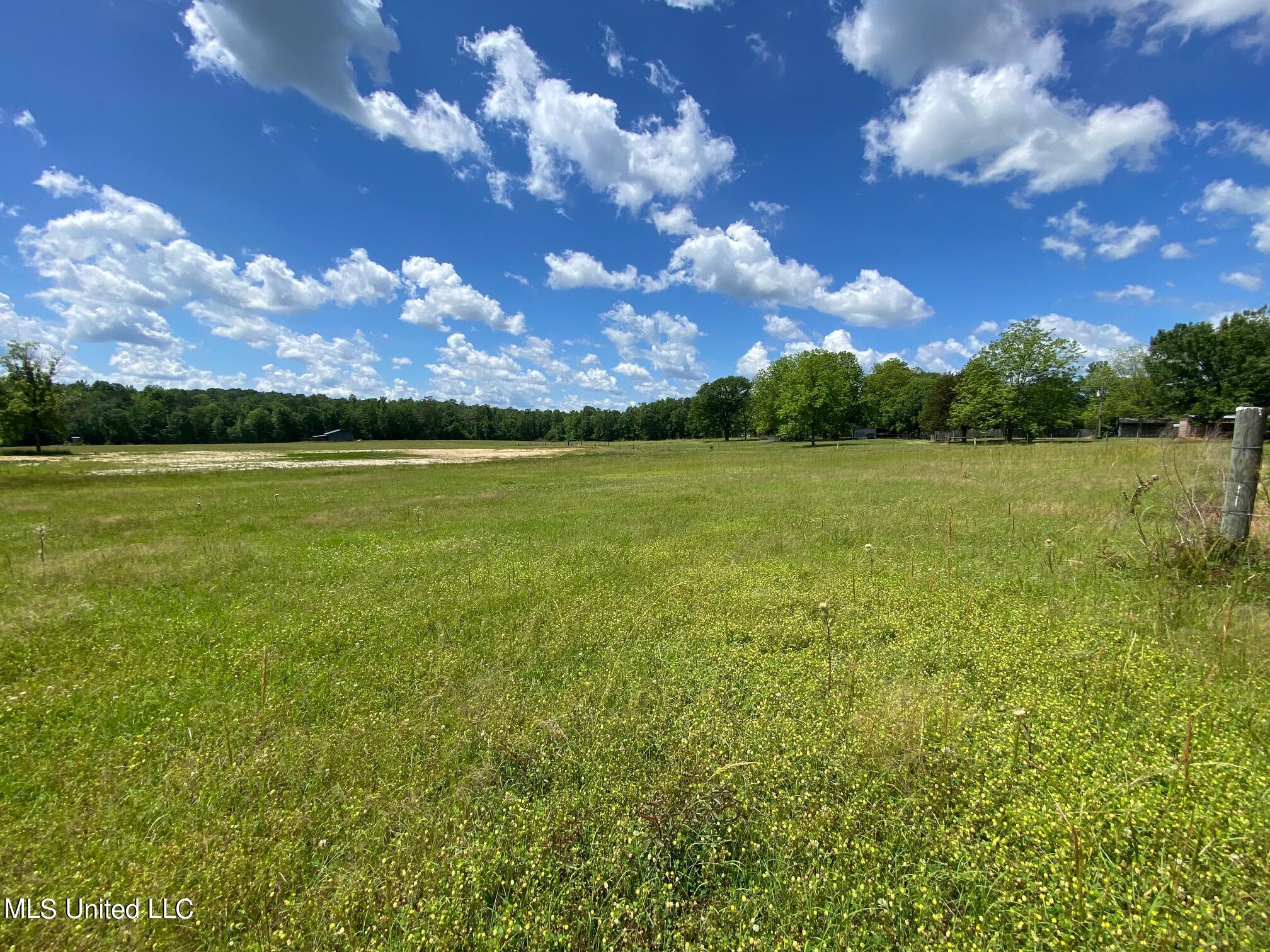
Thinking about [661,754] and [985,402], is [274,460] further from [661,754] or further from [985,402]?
[985,402]

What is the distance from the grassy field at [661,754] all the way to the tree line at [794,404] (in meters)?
35.0

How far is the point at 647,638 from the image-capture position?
586cm

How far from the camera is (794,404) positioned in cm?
6356

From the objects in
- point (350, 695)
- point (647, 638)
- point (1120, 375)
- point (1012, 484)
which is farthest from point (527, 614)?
point (1120, 375)

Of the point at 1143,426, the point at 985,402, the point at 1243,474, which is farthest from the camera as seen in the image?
the point at 985,402

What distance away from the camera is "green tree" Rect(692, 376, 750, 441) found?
105625mm

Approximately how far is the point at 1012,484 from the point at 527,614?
15.6 metres

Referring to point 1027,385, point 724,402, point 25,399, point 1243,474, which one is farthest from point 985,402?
point 25,399

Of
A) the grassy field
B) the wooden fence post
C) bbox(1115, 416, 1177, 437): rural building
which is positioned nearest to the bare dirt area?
the grassy field

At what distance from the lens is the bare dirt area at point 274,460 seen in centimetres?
3600

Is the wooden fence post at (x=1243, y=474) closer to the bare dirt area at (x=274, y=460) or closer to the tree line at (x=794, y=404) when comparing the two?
Answer: the tree line at (x=794, y=404)

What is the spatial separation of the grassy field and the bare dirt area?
114 feet

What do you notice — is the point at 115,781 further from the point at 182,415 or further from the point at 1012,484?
the point at 182,415

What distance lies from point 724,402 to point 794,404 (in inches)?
1702
